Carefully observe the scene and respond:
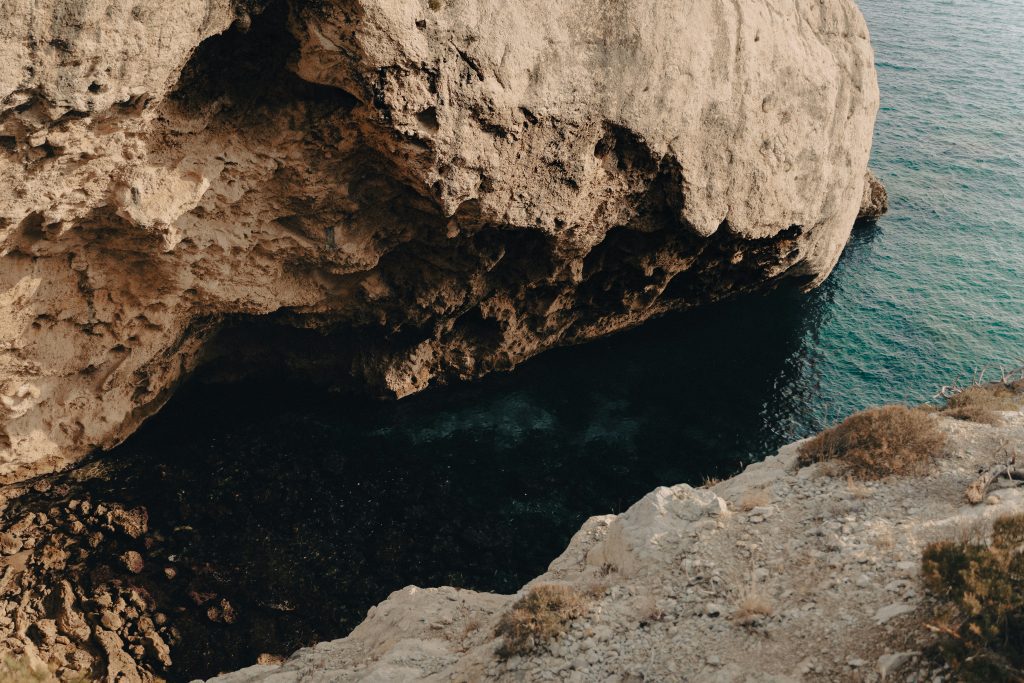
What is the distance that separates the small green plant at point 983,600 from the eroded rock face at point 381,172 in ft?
40.3

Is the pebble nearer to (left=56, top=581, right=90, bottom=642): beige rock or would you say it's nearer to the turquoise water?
(left=56, top=581, right=90, bottom=642): beige rock

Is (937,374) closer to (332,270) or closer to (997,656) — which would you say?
(997,656)

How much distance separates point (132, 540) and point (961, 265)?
3408 cm

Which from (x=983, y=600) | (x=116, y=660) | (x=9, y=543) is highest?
(x=983, y=600)

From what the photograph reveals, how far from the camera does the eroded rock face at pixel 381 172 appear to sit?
14742 mm

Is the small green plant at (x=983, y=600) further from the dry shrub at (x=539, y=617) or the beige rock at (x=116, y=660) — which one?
the beige rock at (x=116, y=660)

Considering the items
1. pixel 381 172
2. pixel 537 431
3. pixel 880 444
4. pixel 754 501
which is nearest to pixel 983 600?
pixel 754 501

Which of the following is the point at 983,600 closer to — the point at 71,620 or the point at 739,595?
the point at 739,595

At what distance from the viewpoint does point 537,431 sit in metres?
23.7

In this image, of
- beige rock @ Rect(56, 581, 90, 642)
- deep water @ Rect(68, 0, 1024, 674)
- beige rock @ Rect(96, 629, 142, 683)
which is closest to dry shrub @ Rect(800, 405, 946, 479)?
deep water @ Rect(68, 0, 1024, 674)

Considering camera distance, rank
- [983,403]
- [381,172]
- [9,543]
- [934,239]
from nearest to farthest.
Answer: [983,403], [9,543], [381,172], [934,239]

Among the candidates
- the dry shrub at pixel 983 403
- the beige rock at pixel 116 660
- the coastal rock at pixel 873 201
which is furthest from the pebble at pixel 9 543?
the coastal rock at pixel 873 201

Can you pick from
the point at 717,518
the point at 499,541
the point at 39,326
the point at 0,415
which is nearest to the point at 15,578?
the point at 0,415

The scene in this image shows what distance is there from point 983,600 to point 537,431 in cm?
1477
